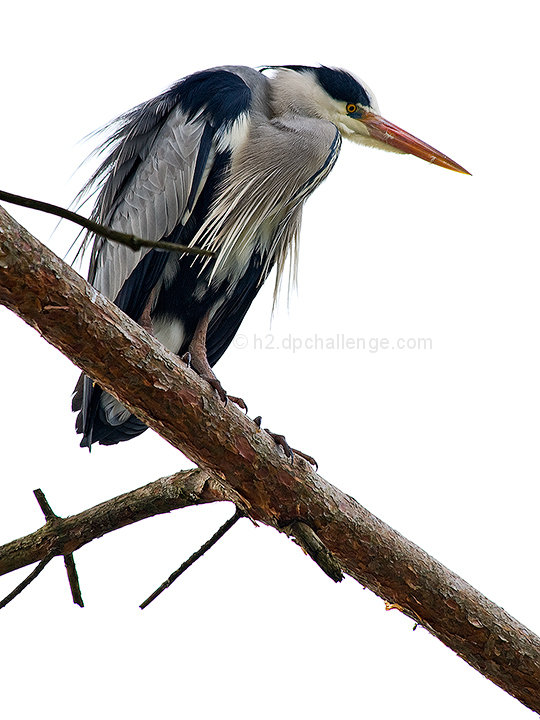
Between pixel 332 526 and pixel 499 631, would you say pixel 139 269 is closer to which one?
pixel 332 526

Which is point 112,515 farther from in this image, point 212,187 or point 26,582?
point 212,187

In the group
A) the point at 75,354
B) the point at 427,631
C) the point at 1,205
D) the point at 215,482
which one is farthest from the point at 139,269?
the point at 427,631

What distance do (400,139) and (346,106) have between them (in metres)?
0.27

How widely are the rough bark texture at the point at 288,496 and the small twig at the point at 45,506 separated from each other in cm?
45

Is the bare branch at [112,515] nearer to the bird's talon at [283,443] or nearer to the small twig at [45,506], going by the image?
the small twig at [45,506]

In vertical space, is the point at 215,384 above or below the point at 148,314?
above

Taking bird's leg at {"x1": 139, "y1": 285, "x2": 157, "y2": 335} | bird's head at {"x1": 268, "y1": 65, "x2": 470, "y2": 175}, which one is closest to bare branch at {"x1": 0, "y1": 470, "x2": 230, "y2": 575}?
bird's leg at {"x1": 139, "y1": 285, "x2": 157, "y2": 335}

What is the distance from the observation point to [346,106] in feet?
11.4

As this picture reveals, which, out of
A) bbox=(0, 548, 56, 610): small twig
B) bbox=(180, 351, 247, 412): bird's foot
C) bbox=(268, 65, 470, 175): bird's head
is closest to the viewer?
bbox=(0, 548, 56, 610): small twig

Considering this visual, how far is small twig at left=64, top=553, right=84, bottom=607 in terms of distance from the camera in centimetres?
244

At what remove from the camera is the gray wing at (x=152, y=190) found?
3.07 m

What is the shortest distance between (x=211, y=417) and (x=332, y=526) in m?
0.52

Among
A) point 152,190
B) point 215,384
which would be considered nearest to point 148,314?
point 152,190

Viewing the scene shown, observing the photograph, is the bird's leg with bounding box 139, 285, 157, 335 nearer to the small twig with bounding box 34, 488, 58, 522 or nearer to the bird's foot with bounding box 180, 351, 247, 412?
the bird's foot with bounding box 180, 351, 247, 412
